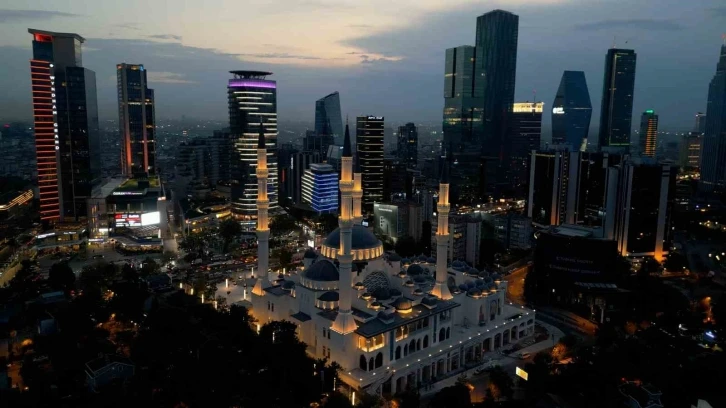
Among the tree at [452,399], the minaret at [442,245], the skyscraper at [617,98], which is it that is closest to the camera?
the tree at [452,399]

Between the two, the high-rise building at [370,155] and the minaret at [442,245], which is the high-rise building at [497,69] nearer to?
the high-rise building at [370,155]

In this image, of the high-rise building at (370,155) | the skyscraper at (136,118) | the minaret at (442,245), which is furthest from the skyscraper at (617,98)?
the skyscraper at (136,118)

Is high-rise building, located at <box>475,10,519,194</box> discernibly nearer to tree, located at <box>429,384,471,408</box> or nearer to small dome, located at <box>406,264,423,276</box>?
small dome, located at <box>406,264,423,276</box>

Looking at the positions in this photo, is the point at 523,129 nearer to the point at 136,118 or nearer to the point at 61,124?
the point at 136,118

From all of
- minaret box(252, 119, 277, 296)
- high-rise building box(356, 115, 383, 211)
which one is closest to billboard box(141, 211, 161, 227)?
high-rise building box(356, 115, 383, 211)

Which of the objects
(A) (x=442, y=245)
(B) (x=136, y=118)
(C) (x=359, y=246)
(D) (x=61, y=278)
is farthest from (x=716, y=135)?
(D) (x=61, y=278)

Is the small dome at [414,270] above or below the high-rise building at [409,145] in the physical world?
below
